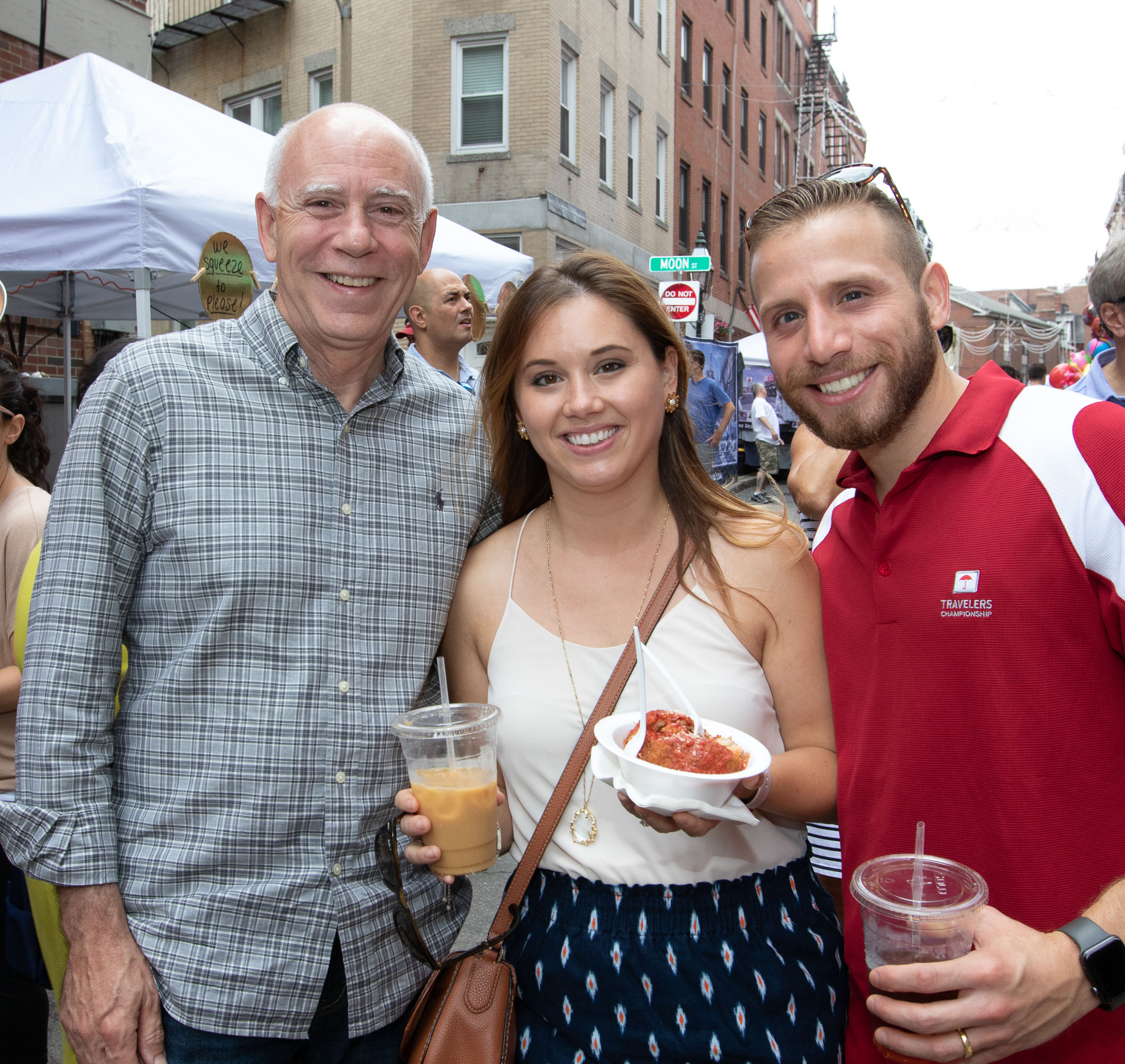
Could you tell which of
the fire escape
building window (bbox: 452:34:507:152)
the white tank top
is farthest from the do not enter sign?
the fire escape

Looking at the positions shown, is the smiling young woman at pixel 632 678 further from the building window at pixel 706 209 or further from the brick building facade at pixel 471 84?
the building window at pixel 706 209

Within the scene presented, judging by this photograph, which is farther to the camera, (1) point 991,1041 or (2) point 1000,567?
(2) point 1000,567

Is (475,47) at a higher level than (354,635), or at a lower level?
higher

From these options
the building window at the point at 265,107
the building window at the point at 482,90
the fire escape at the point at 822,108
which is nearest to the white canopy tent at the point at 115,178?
the building window at the point at 482,90

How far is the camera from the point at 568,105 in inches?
765

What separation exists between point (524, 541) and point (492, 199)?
1735cm

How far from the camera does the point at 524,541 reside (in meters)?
2.49

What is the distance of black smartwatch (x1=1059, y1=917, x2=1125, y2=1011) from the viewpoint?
1.45 metres

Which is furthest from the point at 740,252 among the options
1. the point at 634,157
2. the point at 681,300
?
the point at 681,300

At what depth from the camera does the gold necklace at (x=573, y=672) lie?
2100 millimetres

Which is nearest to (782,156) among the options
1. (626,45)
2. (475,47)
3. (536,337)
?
(626,45)

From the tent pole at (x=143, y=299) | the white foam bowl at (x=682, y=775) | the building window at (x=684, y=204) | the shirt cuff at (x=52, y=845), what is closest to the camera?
the white foam bowl at (x=682, y=775)

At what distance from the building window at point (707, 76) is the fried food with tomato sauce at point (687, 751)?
94.5 feet

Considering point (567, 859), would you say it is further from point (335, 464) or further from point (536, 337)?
Answer: point (536, 337)
